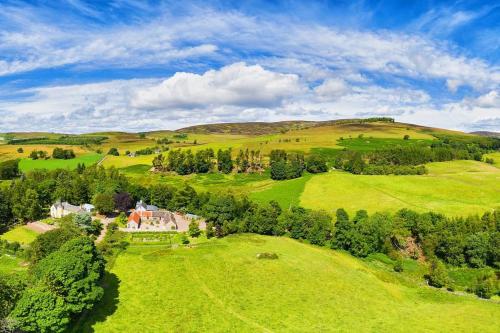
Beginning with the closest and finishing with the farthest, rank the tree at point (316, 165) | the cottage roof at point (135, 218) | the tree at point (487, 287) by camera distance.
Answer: the tree at point (487, 287), the cottage roof at point (135, 218), the tree at point (316, 165)

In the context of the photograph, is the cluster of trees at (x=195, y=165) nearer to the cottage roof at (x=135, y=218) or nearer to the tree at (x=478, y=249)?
the cottage roof at (x=135, y=218)

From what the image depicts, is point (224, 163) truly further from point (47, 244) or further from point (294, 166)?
point (47, 244)

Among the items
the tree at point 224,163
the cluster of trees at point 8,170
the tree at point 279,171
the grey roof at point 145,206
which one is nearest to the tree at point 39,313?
the grey roof at point 145,206

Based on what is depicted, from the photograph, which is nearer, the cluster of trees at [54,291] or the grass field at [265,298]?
the cluster of trees at [54,291]

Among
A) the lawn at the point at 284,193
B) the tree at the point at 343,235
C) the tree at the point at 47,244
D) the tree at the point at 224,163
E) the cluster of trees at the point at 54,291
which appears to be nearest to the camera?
the cluster of trees at the point at 54,291

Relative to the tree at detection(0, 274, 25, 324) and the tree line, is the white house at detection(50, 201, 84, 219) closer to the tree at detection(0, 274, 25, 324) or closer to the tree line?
the tree at detection(0, 274, 25, 324)

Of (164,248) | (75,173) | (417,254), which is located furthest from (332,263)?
(75,173)
